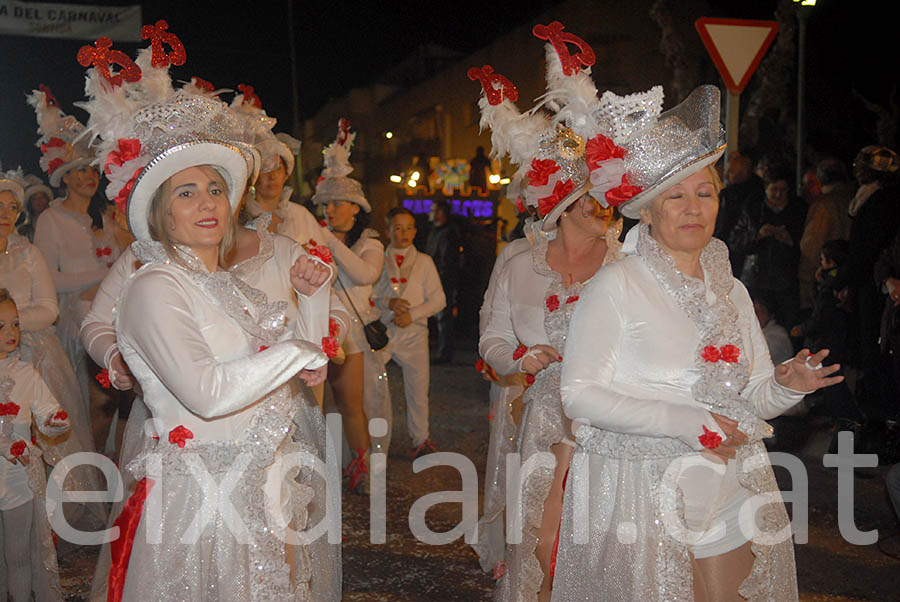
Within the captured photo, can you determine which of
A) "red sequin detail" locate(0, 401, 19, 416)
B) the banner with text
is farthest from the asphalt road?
the banner with text

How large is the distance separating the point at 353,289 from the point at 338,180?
3.03ft

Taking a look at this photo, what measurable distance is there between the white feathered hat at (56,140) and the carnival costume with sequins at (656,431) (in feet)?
17.7

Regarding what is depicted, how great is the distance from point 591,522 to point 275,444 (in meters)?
1.14

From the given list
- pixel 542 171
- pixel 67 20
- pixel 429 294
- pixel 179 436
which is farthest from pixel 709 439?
pixel 67 20

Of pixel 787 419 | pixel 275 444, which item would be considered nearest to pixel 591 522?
pixel 275 444

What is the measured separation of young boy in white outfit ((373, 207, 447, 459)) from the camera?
874 cm

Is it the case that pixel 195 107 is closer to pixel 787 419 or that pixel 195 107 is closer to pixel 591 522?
pixel 591 522

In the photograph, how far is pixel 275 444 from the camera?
3.32m

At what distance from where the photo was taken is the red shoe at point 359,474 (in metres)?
7.47

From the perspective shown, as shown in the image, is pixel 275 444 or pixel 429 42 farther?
pixel 429 42

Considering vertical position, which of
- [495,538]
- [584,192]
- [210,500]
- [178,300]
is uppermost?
[584,192]

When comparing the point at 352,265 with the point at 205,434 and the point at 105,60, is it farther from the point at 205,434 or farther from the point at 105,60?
the point at 205,434

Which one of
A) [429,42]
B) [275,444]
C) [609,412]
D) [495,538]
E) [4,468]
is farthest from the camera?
[429,42]

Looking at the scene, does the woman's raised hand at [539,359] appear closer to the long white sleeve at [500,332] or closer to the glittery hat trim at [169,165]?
the long white sleeve at [500,332]
